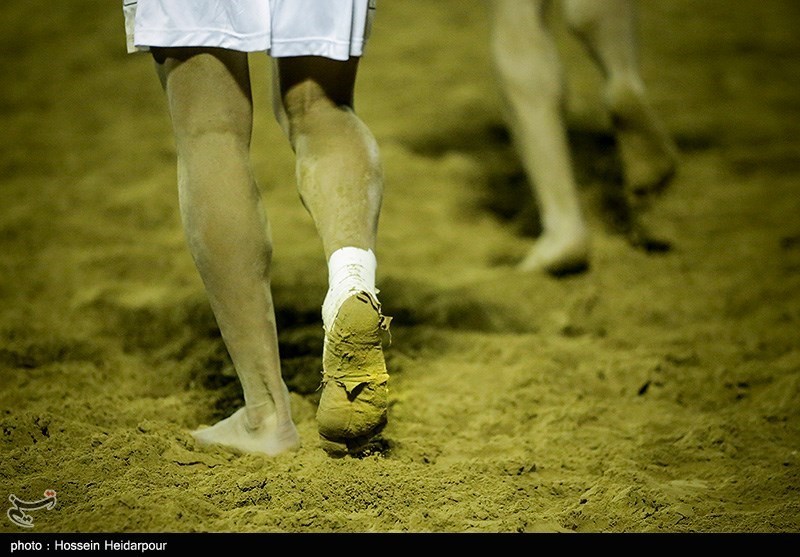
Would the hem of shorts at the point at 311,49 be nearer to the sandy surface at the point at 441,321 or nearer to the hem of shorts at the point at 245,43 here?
the hem of shorts at the point at 245,43

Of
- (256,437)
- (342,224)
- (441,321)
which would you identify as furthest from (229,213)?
(441,321)

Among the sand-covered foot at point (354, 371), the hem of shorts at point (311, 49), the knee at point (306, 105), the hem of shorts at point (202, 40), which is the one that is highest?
the hem of shorts at point (202, 40)

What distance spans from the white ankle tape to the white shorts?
1.11 ft

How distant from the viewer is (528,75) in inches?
116

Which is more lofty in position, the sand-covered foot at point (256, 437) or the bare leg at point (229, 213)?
the bare leg at point (229, 213)

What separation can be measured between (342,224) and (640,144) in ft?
4.89

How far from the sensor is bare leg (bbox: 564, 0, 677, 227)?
2.88 meters

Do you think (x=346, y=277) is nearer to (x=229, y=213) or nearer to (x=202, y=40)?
(x=229, y=213)

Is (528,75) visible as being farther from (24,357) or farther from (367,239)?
(24,357)

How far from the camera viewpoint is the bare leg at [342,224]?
5.27ft

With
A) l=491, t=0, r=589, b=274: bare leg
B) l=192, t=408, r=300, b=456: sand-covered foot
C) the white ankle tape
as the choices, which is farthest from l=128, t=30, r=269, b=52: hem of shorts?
l=491, t=0, r=589, b=274: bare leg

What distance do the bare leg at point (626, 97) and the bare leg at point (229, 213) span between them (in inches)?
59.8

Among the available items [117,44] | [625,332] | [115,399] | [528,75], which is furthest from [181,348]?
[117,44]

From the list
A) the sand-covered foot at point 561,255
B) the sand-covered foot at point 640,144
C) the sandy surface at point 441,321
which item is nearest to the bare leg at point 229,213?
the sandy surface at point 441,321
